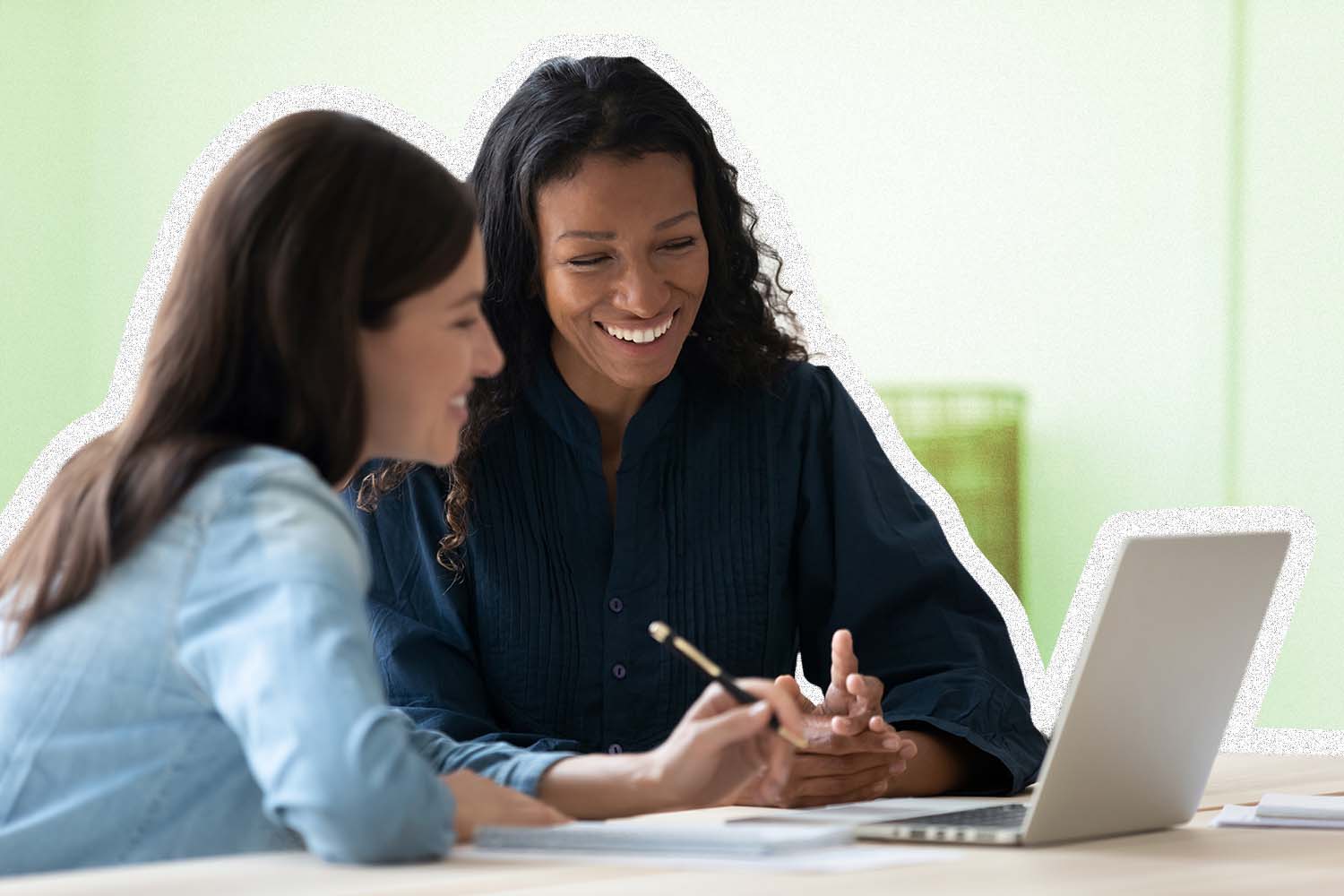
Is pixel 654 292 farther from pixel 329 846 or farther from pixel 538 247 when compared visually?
pixel 329 846

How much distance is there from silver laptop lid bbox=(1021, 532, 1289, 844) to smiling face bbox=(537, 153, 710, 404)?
769mm

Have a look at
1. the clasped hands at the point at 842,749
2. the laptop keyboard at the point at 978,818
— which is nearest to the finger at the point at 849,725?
the clasped hands at the point at 842,749

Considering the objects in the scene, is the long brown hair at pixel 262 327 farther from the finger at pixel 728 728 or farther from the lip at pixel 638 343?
the lip at pixel 638 343

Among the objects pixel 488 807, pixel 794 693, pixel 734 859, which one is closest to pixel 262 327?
pixel 488 807

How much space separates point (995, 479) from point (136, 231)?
77.1 inches

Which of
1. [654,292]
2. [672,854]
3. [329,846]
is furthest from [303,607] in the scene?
[654,292]

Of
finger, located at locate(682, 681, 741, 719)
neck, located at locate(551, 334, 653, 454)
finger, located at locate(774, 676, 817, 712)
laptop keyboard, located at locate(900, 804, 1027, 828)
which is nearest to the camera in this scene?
finger, located at locate(682, 681, 741, 719)

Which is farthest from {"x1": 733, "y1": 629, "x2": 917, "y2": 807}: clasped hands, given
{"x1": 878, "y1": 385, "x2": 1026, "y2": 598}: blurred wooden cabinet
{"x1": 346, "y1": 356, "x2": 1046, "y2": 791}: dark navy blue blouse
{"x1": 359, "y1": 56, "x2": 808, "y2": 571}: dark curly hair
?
{"x1": 878, "y1": 385, "x2": 1026, "y2": 598}: blurred wooden cabinet

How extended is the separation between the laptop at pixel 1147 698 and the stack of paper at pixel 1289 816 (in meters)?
0.04

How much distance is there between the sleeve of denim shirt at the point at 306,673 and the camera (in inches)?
39.6

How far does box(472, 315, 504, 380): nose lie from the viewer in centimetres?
127

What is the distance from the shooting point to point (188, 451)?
113 cm

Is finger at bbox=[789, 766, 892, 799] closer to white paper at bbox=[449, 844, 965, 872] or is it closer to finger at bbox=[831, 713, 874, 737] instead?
finger at bbox=[831, 713, 874, 737]

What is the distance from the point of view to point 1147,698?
51.4 inches
